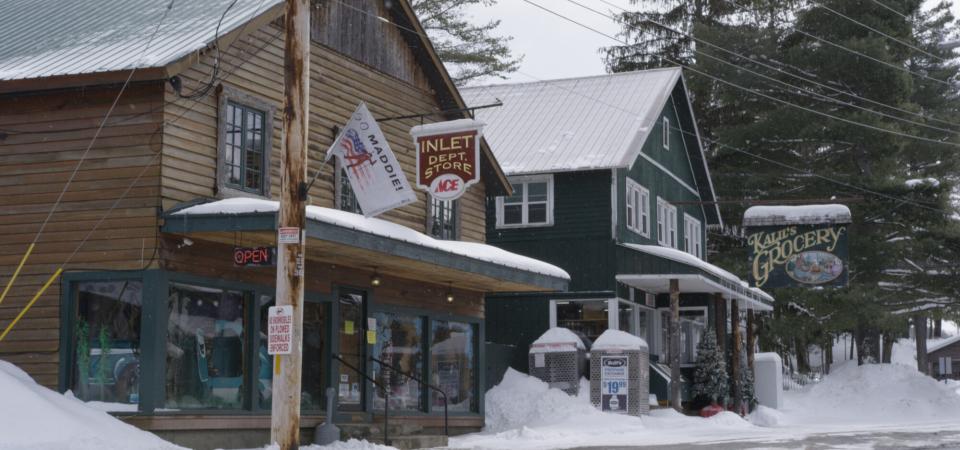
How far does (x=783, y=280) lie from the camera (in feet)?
101

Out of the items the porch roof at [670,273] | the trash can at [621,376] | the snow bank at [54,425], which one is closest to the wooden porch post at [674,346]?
the porch roof at [670,273]

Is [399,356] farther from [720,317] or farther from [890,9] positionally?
[890,9]

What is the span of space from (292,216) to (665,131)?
2470 centimetres

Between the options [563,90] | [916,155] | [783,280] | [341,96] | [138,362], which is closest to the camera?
[138,362]

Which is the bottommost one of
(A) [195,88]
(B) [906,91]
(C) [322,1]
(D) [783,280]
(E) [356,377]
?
(E) [356,377]

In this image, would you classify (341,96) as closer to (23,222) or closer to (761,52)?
(23,222)

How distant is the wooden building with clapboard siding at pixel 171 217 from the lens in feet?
55.5

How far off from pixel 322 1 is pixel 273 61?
182cm

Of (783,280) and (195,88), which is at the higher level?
(195,88)

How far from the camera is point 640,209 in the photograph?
35.0 meters

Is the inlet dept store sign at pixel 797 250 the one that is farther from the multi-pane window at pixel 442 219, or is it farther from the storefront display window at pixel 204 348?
the storefront display window at pixel 204 348

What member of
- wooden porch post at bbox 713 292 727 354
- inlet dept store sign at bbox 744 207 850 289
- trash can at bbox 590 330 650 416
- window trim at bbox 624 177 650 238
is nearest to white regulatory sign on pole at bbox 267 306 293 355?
trash can at bbox 590 330 650 416

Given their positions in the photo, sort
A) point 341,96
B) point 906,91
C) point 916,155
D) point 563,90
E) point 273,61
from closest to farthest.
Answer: point 273,61
point 341,96
point 563,90
point 906,91
point 916,155

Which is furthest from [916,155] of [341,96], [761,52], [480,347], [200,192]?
[200,192]
